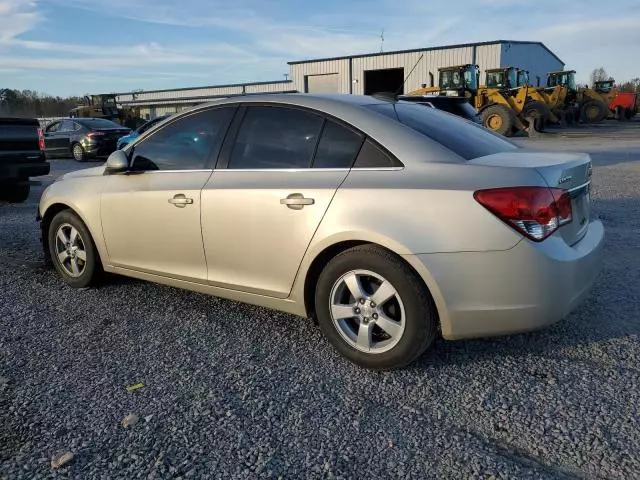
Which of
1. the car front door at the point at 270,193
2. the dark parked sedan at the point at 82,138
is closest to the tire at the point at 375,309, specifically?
the car front door at the point at 270,193

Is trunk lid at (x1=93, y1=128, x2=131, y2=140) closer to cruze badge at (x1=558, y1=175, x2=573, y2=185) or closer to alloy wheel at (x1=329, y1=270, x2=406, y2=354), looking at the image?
alloy wheel at (x1=329, y1=270, x2=406, y2=354)

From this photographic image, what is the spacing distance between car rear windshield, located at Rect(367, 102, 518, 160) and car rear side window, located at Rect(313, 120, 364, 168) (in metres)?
0.27

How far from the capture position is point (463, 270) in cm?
277

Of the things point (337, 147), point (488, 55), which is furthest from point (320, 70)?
point (337, 147)

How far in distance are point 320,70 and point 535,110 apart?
23.7 meters

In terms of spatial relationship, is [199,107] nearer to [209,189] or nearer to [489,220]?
[209,189]

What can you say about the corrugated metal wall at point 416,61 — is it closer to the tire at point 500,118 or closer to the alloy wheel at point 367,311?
the tire at point 500,118

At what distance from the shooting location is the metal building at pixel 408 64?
3819cm

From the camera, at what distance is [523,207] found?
2695 millimetres

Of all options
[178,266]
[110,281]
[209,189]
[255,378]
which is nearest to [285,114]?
[209,189]

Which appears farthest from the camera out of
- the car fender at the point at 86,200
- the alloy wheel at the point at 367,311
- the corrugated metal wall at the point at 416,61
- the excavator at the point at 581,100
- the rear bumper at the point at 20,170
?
the corrugated metal wall at the point at 416,61

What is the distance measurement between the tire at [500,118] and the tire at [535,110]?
70.8 inches

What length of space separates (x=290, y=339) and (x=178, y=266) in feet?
3.27

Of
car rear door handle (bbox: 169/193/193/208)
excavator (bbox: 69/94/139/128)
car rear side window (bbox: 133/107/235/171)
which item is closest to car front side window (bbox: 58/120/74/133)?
excavator (bbox: 69/94/139/128)
